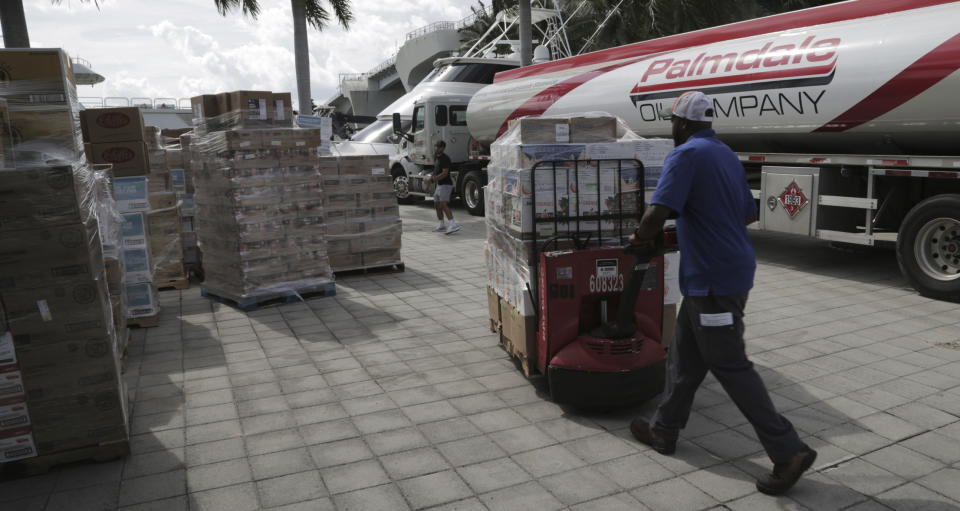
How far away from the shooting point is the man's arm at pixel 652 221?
370cm

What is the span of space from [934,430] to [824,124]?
208 inches

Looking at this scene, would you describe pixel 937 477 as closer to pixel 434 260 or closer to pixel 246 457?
pixel 246 457

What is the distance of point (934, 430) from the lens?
4.33 metres

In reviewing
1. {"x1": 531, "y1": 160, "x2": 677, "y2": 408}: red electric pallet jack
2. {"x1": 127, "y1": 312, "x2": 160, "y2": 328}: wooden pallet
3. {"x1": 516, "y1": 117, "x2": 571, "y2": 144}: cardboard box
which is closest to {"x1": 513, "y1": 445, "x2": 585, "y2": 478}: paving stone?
{"x1": 531, "y1": 160, "x2": 677, "y2": 408}: red electric pallet jack

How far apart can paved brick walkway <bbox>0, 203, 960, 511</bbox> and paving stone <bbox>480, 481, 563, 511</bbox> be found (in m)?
0.01

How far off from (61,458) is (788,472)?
4232mm

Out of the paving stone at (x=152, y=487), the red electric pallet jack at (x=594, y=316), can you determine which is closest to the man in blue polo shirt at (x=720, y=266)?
the red electric pallet jack at (x=594, y=316)

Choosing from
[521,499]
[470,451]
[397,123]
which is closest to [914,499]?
[521,499]

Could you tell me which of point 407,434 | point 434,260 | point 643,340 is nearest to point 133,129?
point 434,260

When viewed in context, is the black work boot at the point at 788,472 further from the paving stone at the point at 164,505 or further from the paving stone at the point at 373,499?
the paving stone at the point at 164,505

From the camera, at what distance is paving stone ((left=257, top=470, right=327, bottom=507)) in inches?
147

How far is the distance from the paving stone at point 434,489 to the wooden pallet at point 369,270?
6.16m

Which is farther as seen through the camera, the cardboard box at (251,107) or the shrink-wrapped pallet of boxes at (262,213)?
the cardboard box at (251,107)

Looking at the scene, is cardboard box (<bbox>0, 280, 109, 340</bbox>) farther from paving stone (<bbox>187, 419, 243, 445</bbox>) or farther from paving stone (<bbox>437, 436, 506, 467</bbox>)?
paving stone (<bbox>437, 436, 506, 467</bbox>)
